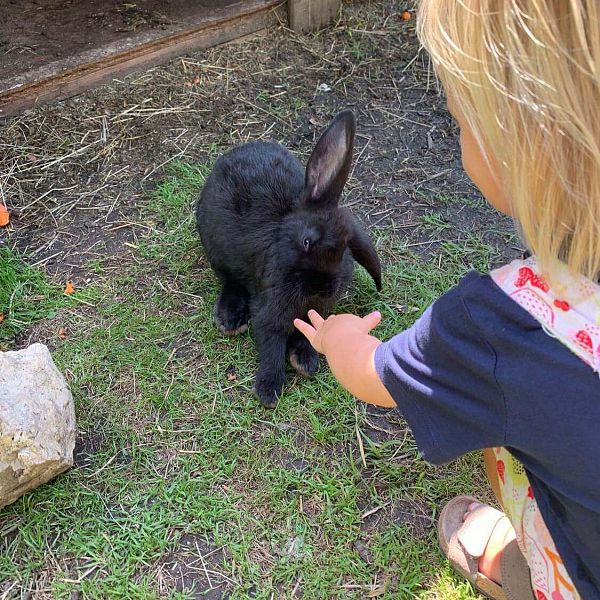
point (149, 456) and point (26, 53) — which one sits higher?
point (26, 53)

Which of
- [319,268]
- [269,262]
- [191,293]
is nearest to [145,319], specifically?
[191,293]

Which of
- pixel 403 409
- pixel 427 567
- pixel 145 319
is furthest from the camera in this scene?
pixel 145 319

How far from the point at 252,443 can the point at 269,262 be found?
2.25 ft

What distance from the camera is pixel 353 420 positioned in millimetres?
2613

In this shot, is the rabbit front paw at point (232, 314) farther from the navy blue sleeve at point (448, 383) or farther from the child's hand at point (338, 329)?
the navy blue sleeve at point (448, 383)

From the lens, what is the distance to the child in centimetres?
116

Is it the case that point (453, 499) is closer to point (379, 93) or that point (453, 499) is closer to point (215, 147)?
point (215, 147)

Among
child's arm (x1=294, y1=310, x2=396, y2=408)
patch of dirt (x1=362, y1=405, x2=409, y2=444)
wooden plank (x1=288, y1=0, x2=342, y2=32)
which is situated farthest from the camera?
wooden plank (x1=288, y1=0, x2=342, y2=32)

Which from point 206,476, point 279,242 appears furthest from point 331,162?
point 206,476

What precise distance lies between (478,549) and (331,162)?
55.5 inches

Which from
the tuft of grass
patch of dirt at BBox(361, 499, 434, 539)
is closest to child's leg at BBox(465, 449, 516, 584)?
patch of dirt at BBox(361, 499, 434, 539)

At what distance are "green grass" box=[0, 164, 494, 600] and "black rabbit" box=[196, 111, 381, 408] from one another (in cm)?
12

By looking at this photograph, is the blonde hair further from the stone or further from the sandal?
the stone

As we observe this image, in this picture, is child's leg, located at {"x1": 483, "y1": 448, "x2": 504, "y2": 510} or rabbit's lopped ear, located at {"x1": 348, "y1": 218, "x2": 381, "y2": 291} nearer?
child's leg, located at {"x1": 483, "y1": 448, "x2": 504, "y2": 510}
